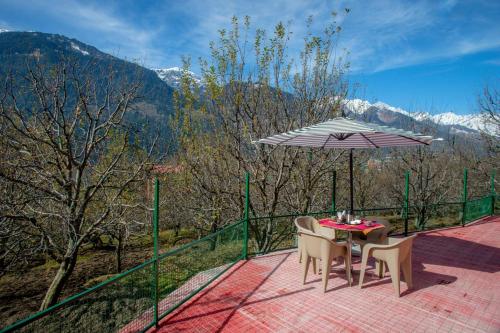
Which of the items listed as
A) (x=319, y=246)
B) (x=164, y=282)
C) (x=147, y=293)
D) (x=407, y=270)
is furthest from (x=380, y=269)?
(x=164, y=282)

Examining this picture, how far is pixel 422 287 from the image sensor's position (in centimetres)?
473

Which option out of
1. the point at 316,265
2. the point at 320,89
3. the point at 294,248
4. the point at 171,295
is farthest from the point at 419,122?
the point at 171,295

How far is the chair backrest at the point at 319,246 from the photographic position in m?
4.45

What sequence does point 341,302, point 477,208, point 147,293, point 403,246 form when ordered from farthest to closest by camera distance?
point 477,208, point 147,293, point 403,246, point 341,302

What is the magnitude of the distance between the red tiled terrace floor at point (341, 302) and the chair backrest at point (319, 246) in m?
0.56

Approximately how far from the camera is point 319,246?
4.55m

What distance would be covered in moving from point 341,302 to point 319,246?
785 millimetres

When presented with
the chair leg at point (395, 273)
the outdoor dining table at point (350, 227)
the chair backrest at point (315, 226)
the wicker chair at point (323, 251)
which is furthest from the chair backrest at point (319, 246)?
the chair backrest at point (315, 226)

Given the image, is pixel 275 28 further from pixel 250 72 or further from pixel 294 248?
pixel 294 248

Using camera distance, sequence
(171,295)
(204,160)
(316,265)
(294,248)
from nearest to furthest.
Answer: (171,295) < (316,265) < (294,248) < (204,160)

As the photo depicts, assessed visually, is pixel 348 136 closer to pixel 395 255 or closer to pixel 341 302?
pixel 395 255

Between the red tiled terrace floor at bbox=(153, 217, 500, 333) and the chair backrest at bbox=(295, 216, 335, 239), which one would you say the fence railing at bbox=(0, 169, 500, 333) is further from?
the chair backrest at bbox=(295, 216, 335, 239)

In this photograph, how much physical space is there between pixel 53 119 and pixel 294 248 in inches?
270

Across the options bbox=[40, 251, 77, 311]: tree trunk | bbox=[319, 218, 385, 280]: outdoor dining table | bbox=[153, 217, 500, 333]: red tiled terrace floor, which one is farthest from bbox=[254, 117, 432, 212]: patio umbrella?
bbox=[40, 251, 77, 311]: tree trunk
